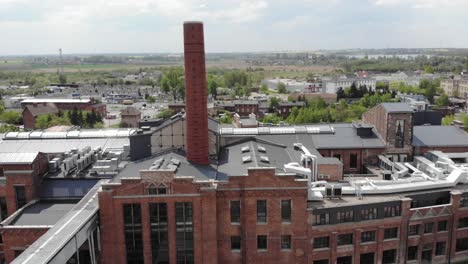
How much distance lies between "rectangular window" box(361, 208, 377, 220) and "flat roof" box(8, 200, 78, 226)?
2954 cm

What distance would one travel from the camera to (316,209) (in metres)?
38.6

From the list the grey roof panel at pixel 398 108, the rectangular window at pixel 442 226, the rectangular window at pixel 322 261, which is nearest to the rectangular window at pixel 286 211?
the rectangular window at pixel 322 261

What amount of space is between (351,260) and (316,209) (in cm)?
725

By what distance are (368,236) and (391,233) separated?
264 centimetres

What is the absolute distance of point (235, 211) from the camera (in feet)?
126

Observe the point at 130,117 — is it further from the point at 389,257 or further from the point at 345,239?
the point at 389,257

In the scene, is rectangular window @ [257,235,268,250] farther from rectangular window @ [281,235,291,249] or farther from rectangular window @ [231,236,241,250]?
rectangular window @ [231,236,241,250]

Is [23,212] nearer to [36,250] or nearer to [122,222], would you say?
[122,222]

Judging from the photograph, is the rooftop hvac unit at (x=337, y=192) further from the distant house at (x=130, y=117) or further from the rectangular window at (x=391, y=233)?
the distant house at (x=130, y=117)

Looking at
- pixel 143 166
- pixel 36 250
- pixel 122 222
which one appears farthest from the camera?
pixel 143 166

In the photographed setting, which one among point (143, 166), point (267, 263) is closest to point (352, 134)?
point (267, 263)

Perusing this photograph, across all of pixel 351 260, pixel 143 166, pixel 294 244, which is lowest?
pixel 351 260

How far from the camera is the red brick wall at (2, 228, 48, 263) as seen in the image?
3778 centimetres

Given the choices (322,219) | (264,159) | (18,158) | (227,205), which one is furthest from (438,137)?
(18,158)
